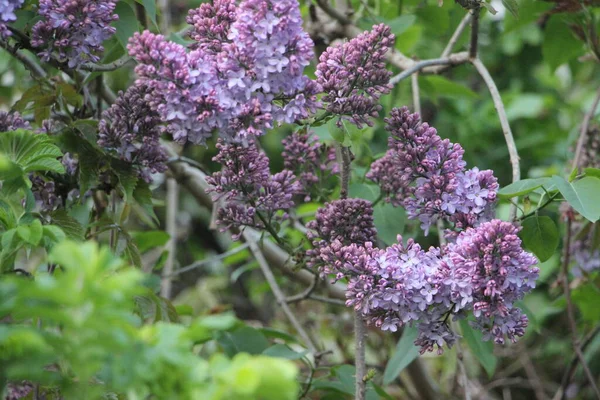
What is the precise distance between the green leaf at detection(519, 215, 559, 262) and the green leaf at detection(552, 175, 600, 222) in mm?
91

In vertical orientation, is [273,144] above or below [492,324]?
above

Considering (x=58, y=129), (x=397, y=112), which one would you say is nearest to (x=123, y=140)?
(x=58, y=129)

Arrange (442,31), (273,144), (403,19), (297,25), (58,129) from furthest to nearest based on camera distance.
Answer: (273,144) < (442,31) < (403,19) < (58,129) < (297,25)

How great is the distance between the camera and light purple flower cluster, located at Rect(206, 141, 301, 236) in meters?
1.16

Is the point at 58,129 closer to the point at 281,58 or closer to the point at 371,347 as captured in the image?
the point at 281,58

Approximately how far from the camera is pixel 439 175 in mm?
1146

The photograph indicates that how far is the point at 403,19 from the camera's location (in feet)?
5.86

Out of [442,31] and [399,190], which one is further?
[442,31]

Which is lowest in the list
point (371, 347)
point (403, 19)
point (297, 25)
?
point (371, 347)

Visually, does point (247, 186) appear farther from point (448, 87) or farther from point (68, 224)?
point (448, 87)

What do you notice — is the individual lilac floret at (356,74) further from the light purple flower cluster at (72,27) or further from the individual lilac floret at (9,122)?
the individual lilac floret at (9,122)

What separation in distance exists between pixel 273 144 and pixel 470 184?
2.33m

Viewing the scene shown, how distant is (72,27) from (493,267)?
77 cm

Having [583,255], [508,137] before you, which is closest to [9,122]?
[508,137]
